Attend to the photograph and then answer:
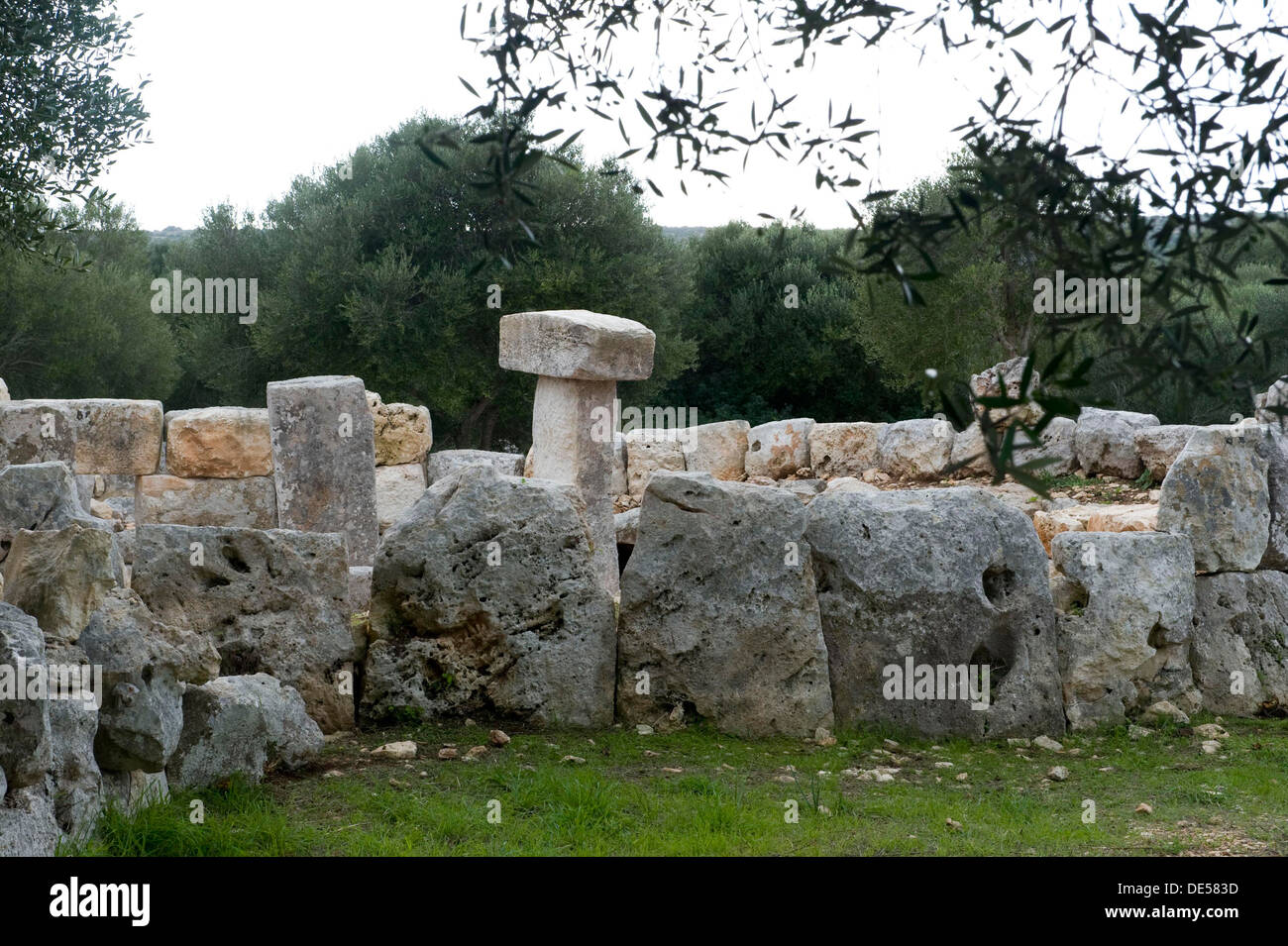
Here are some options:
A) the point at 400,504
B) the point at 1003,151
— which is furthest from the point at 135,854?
the point at 400,504

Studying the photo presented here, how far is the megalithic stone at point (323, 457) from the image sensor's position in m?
9.20

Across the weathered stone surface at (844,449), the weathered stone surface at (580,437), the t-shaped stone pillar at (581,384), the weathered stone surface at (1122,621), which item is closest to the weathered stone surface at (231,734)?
the weathered stone surface at (1122,621)

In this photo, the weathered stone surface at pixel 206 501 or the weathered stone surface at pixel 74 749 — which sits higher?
the weathered stone surface at pixel 206 501

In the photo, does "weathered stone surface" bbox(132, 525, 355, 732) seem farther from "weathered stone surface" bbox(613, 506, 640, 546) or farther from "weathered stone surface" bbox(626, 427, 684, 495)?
"weathered stone surface" bbox(626, 427, 684, 495)

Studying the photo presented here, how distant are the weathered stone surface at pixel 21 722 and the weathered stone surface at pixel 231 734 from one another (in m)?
1.07

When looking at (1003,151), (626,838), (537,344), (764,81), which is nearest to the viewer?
(1003,151)

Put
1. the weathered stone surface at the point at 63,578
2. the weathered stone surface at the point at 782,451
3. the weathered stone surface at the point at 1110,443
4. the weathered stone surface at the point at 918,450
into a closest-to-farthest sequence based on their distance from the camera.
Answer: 1. the weathered stone surface at the point at 63,578
2. the weathered stone surface at the point at 1110,443
3. the weathered stone surface at the point at 918,450
4. the weathered stone surface at the point at 782,451

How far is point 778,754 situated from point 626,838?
1582 mm

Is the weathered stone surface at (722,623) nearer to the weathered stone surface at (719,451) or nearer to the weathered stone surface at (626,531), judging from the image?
the weathered stone surface at (626,531)

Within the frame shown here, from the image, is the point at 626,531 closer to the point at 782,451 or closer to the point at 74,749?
the point at 74,749

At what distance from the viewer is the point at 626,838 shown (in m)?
4.66

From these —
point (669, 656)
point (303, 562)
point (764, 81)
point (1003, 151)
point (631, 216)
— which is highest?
point (631, 216)

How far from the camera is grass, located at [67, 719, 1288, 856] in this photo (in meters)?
4.54
